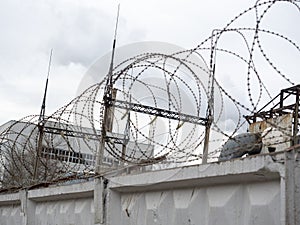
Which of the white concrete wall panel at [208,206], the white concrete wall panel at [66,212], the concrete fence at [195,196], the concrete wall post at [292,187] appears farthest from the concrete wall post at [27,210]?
the concrete wall post at [292,187]

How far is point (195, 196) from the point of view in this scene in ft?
17.5

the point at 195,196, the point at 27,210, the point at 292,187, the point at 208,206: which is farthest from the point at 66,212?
the point at 292,187

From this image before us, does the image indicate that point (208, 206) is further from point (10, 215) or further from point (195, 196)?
point (10, 215)

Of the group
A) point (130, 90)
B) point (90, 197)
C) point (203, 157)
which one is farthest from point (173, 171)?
point (130, 90)

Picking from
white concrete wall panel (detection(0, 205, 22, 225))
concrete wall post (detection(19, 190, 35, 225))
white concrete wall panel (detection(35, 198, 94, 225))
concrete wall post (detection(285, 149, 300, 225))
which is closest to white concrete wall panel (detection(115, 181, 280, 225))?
concrete wall post (detection(285, 149, 300, 225))

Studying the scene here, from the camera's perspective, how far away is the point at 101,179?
6980 mm

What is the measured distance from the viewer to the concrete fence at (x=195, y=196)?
13.5 feet

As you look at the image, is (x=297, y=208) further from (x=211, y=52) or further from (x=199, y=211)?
(x=211, y=52)

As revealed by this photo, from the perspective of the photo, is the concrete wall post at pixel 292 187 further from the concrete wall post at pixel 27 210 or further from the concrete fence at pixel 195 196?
the concrete wall post at pixel 27 210

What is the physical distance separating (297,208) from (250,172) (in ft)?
1.82

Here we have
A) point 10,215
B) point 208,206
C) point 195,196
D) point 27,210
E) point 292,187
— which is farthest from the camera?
point 10,215

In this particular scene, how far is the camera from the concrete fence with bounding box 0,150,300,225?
4121 mm

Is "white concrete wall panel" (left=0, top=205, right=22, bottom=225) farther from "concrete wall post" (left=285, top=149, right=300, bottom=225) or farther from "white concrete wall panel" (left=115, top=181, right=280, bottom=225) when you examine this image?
"concrete wall post" (left=285, top=149, right=300, bottom=225)

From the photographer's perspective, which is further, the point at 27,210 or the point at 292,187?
the point at 27,210
